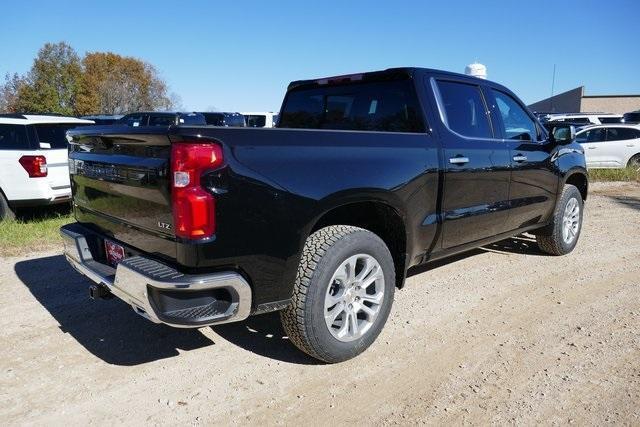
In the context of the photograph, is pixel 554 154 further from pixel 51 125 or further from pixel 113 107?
pixel 113 107

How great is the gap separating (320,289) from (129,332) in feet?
5.22

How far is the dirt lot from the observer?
2670 mm

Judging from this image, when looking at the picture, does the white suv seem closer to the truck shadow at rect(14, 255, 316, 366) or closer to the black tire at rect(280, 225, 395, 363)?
the truck shadow at rect(14, 255, 316, 366)

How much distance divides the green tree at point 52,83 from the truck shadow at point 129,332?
4787cm

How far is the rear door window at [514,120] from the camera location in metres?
4.62

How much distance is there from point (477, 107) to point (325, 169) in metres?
2.05

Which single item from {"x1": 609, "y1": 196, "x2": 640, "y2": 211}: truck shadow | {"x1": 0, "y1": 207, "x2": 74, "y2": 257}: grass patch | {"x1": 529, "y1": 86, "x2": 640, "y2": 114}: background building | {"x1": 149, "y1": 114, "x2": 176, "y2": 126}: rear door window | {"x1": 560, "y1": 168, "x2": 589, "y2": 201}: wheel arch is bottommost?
{"x1": 609, "y1": 196, "x2": 640, "y2": 211}: truck shadow

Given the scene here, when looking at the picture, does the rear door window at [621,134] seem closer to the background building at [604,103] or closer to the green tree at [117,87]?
the background building at [604,103]

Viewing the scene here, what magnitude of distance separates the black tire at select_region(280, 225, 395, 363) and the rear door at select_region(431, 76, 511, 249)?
101cm

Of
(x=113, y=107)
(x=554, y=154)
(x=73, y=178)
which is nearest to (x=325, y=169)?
(x=73, y=178)

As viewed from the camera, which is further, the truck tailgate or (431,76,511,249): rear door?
(431,76,511,249): rear door

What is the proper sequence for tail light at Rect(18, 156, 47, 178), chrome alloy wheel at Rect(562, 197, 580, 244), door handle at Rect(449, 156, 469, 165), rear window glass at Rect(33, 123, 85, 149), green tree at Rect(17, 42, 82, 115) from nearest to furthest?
door handle at Rect(449, 156, 469, 165)
chrome alloy wheel at Rect(562, 197, 580, 244)
tail light at Rect(18, 156, 47, 178)
rear window glass at Rect(33, 123, 85, 149)
green tree at Rect(17, 42, 82, 115)

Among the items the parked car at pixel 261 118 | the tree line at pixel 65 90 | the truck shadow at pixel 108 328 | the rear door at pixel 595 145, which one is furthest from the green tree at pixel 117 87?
the truck shadow at pixel 108 328

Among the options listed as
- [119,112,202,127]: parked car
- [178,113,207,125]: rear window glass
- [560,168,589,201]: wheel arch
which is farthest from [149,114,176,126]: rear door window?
[560,168,589,201]: wheel arch
